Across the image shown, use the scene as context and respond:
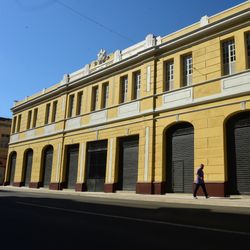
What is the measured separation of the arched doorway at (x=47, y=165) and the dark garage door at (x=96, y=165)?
585 centimetres

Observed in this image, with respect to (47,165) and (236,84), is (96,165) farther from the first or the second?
(236,84)

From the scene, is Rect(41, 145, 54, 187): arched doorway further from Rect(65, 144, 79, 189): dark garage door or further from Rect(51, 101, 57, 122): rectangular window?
Rect(65, 144, 79, 189): dark garage door

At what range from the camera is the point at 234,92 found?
16000 millimetres

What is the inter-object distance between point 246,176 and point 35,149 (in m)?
21.1

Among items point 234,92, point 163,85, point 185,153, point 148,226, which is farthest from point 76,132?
point 148,226

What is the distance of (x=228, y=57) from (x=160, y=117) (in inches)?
198

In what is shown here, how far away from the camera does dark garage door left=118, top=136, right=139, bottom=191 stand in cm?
2064

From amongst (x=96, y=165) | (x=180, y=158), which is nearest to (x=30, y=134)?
(x=96, y=165)

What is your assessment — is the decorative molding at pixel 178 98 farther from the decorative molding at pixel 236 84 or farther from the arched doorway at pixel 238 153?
the arched doorway at pixel 238 153

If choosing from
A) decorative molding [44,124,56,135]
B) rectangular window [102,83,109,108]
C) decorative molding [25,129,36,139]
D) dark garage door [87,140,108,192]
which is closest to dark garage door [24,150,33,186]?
decorative molding [25,129,36,139]

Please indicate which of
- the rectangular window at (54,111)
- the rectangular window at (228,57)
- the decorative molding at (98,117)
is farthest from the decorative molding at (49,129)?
the rectangular window at (228,57)

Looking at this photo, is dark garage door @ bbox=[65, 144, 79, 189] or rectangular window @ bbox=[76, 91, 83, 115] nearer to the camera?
dark garage door @ bbox=[65, 144, 79, 189]

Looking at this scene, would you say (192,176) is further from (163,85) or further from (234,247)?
(234,247)

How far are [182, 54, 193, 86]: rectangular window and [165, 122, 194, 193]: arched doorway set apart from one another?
8.08ft
